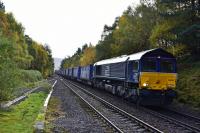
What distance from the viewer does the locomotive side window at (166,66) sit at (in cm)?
2564

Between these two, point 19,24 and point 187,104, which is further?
point 19,24

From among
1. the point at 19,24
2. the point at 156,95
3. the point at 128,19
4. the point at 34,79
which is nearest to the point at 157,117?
the point at 156,95

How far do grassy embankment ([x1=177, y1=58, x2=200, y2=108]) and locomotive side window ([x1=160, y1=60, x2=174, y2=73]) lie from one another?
88.8 inches

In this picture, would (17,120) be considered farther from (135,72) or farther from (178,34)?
(178,34)

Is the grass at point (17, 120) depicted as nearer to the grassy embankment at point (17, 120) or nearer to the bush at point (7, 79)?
the grassy embankment at point (17, 120)

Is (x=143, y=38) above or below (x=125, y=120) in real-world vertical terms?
above

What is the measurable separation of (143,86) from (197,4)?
1115 centimetres

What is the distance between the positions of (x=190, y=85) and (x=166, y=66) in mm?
3037

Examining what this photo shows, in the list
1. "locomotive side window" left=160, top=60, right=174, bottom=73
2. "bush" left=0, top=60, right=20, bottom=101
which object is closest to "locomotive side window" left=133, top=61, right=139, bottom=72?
"locomotive side window" left=160, top=60, right=174, bottom=73

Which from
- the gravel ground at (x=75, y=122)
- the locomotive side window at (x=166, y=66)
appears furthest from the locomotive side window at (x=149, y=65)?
the gravel ground at (x=75, y=122)

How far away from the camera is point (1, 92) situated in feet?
71.3

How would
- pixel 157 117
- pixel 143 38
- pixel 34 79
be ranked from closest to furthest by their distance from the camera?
pixel 157 117
pixel 143 38
pixel 34 79

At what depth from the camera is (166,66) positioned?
25.8m

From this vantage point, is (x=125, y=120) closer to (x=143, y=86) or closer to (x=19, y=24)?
(x=143, y=86)
